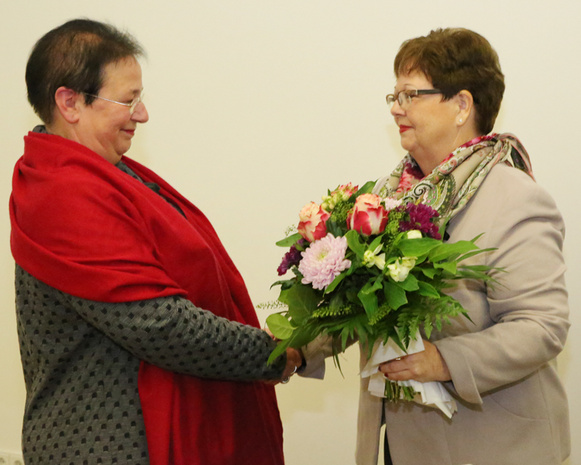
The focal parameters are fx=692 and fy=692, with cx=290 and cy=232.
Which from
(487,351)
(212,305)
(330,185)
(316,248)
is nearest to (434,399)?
(487,351)

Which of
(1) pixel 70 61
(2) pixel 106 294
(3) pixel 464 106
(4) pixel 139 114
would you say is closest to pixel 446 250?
(3) pixel 464 106

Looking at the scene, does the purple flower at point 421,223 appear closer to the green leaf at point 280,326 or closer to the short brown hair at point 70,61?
the green leaf at point 280,326

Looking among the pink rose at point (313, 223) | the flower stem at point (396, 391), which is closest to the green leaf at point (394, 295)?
the pink rose at point (313, 223)

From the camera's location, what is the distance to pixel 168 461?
163 centimetres

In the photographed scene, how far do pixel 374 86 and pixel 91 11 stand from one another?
136cm

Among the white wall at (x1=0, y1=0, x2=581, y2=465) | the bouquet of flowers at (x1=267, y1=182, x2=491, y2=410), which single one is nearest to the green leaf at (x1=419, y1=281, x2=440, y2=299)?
the bouquet of flowers at (x1=267, y1=182, x2=491, y2=410)

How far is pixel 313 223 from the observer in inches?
62.8

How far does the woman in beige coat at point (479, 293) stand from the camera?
163 centimetres

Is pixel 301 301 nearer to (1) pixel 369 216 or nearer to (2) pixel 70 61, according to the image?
(1) pixel 369 216

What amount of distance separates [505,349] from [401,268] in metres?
0.38

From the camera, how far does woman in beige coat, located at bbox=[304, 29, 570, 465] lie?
1.63m

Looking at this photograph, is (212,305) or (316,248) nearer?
(316,248)

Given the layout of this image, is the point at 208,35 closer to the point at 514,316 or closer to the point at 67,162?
the point at 67,162

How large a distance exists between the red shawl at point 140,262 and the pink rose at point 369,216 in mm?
435
